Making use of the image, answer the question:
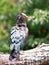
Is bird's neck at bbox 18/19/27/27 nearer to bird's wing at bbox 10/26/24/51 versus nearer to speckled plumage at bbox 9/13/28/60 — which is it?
speckled plumage at bbox 9/13/28/60

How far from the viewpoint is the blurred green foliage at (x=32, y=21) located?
666cm

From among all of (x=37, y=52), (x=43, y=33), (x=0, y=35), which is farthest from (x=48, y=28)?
(x=37, y=52)

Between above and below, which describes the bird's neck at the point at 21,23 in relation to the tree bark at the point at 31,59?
above

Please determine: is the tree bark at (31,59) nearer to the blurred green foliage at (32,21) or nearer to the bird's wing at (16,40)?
the bird's wing at (16,40)

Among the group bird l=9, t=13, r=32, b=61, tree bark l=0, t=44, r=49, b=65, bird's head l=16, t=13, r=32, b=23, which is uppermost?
bird's head l=16, t=13, r=32, b=23


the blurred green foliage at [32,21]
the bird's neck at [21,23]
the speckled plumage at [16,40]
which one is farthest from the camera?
the blurred green foliage at [32,21]

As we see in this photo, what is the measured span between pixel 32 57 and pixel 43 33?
2.51m

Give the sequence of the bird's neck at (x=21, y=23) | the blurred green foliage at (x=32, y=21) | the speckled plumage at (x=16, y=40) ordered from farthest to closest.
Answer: the blurred green foliage at (x=32, y=21) → the bird's neck at (x=21, y=23) → the speckled plumage at (x=16, y=40)

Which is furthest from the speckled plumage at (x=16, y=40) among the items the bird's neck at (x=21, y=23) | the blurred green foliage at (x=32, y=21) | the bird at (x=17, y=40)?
the blurred green foliage at (x=32, y=21)

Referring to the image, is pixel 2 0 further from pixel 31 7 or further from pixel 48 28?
pixel 48 28

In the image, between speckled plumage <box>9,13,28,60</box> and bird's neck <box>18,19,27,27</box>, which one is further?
bird's neck <box>18,19,27,27</box>

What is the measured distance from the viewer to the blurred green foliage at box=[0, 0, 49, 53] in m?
6.66

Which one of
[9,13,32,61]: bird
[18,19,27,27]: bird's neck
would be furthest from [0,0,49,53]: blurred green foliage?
[9,13,32,61]: bird

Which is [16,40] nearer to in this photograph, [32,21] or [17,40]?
[17,40]
